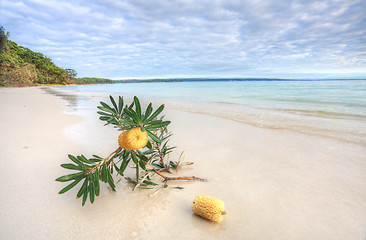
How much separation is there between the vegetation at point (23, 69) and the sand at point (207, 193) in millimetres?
12476

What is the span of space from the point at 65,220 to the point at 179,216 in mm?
750

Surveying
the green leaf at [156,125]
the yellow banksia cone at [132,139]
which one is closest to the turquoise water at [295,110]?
the green leaf at [156,125]

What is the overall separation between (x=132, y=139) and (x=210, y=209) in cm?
66

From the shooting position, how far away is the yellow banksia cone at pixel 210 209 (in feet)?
3.77

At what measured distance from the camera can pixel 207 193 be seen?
5.16ft

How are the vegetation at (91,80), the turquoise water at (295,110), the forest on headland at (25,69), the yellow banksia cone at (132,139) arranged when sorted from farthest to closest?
the vegetation at (91,80), the forest on headland at (25,69), the turquoise water at (295,110), the yellow banksia cone at (132,139)

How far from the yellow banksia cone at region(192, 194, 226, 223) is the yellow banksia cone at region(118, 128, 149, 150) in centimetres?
56

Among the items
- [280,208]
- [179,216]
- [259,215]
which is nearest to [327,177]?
[280,208]

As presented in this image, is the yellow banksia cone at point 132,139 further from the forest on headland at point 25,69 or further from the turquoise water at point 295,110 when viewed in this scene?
the turquoise water at point 295,110

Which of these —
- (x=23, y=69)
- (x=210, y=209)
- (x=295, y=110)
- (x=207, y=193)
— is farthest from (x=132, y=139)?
(x=23, y=69)

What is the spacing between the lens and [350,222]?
1.28 metres

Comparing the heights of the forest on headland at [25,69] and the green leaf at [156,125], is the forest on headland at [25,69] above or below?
above

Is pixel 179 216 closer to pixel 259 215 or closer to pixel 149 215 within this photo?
pixel 149 215

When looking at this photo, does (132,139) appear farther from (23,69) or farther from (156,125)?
(23,69)
